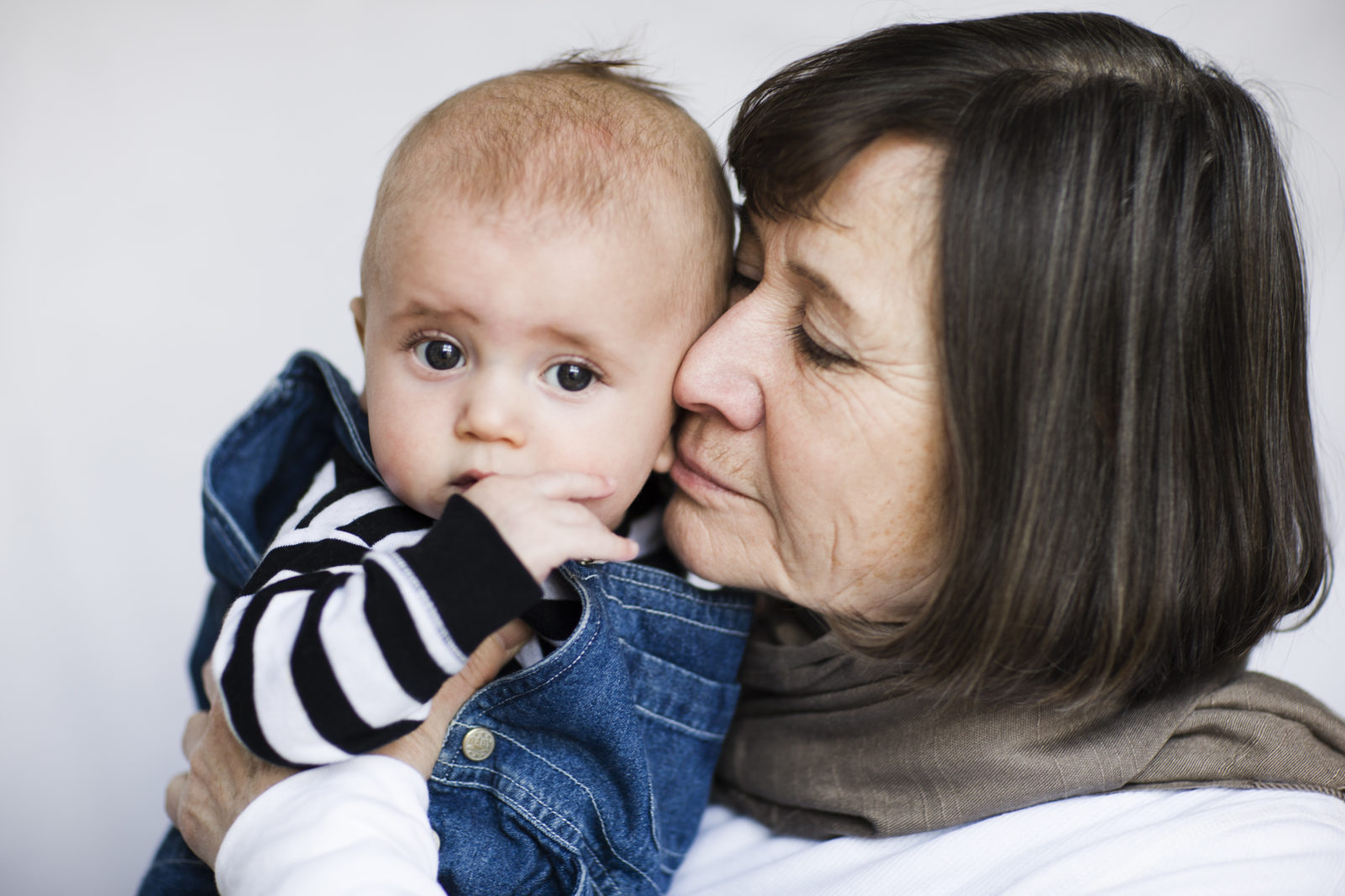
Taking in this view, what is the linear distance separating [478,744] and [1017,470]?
2.58 ft

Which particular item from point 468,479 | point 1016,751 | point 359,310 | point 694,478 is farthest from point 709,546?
point 359,310

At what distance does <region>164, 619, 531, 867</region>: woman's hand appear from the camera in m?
1.21

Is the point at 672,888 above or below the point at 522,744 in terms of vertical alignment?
below

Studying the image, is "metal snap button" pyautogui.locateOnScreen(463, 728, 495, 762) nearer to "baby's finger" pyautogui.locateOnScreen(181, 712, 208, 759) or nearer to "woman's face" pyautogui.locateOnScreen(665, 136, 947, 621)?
"woman's face" pyautogui.locateOnScreen(665, 136, 947, 621)

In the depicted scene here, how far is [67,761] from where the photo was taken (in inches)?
96.5

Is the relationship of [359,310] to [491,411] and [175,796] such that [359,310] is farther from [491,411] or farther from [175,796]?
[175,796]

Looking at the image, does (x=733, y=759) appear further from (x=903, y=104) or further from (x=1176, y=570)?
(x=903, y=104)

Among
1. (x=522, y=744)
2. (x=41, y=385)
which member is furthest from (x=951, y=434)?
(x=41, y=385)

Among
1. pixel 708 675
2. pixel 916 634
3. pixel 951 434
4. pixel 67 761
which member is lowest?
pixel 67 761

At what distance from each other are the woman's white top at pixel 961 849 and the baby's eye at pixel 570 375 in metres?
0.52

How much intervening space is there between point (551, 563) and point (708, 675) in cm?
56

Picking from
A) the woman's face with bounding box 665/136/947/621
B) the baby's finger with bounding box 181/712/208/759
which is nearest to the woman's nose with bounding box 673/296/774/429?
the woman's face with bounding box 665/136/947/621

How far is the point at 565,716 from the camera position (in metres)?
1.32

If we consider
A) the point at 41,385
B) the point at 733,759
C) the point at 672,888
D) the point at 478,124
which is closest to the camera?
the point at 478,124
